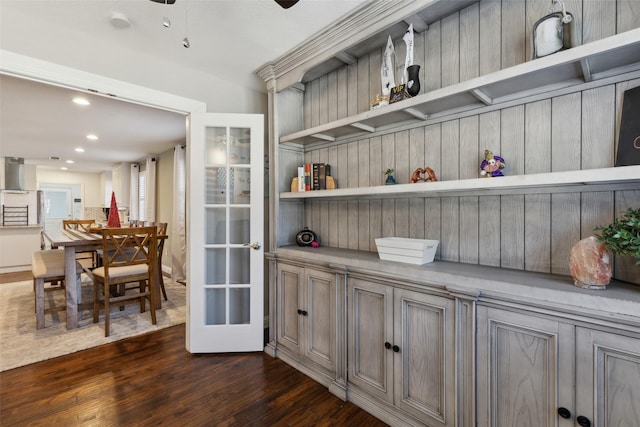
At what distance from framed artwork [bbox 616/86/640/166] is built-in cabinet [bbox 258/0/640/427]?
46 mm

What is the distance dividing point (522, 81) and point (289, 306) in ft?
6.97

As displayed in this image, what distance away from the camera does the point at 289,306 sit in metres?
2.47

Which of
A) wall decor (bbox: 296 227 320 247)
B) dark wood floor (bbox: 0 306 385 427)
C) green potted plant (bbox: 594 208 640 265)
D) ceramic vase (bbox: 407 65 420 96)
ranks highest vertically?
ceramic vase (bbox: 407 65 420 96)

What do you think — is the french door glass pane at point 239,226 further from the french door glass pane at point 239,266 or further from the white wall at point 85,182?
the white wall at point 85,182

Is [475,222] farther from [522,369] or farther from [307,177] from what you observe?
[307,177]

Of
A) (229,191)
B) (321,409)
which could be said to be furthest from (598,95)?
(229,191)

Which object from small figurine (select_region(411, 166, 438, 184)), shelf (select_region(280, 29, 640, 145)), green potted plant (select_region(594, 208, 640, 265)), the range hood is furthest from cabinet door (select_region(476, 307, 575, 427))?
the range hood

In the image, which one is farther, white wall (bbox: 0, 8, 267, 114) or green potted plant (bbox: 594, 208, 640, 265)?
white wall (bbox: 0, 8, 267, 114)

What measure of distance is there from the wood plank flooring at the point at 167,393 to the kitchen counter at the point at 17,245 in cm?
520

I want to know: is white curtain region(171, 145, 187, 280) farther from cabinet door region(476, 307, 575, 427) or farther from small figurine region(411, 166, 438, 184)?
cabinet door region(476, 307, 575, 427)

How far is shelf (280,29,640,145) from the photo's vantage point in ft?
3.85

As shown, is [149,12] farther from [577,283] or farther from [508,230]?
[577,283]

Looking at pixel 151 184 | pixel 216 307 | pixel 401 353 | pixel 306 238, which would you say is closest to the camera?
pixel 401 353

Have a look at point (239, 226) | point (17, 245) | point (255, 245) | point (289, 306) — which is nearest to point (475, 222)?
point (289, 306)
